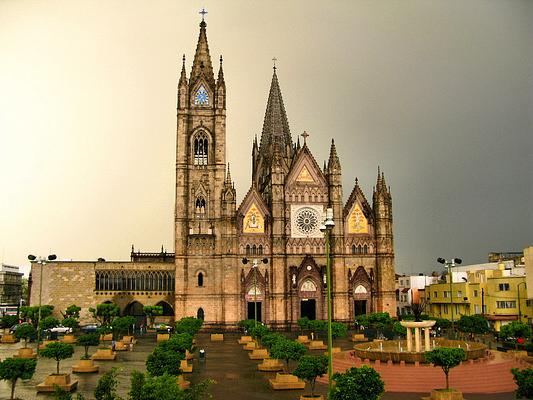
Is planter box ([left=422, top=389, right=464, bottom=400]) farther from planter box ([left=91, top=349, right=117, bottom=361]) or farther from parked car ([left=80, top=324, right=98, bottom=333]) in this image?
parked car ([left=80, top=324, right=98, bottom=333])

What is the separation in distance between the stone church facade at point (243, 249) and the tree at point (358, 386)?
171ft

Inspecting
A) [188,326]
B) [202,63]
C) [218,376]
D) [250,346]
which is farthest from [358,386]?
[202,63]

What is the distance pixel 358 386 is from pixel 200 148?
199 ft

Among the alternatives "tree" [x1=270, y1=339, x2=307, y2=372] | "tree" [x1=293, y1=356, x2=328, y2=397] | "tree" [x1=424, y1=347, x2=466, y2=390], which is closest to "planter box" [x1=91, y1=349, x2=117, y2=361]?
"tree" [x1=270, y1=339, x2=307, y2=372]

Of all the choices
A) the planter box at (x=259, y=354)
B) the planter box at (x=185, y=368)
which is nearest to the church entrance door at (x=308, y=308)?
the planter box at (x=259, y=354)

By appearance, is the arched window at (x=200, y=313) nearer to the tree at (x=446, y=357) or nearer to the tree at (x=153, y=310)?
the tree at (x=153, y=310)

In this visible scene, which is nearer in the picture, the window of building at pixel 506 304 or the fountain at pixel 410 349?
the fountain at pixel 410 349

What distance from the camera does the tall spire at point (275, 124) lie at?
90338 millimetres

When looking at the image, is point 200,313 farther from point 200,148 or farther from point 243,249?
point 200,148

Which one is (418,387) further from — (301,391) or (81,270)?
(81,270)

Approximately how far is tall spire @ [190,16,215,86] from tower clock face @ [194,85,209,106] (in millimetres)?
1366

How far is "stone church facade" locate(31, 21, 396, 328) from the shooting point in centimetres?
7506

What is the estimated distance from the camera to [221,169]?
78.2 m

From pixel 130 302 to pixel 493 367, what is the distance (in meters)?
53.8
